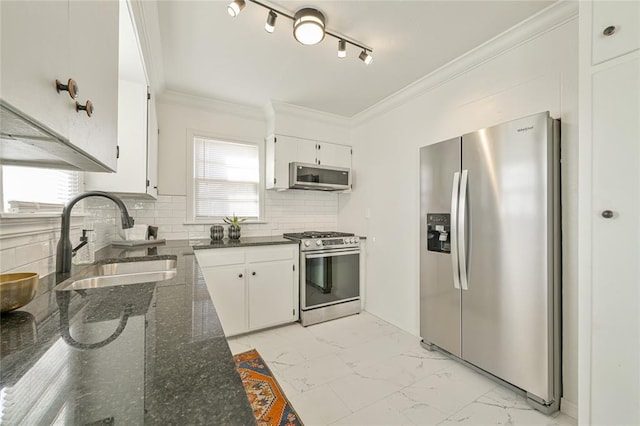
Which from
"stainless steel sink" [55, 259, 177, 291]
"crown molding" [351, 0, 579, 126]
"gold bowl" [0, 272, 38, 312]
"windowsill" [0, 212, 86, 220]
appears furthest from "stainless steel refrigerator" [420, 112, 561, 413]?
"windowsill" [0, 212, 86, 220]

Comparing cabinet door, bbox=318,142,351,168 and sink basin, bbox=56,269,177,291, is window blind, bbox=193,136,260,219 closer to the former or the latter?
cabinet door, bbox=318,142,351,168

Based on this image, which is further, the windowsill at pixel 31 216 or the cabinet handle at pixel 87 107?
the windowsill at pixel 31 216

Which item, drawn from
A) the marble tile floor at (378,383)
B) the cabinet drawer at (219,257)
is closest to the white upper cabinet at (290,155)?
the cabinet drawer at (219,257)

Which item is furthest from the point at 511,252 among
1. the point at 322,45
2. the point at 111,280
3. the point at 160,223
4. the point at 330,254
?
the point at 160,223

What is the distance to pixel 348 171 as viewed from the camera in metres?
3.56

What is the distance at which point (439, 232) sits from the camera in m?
2.28

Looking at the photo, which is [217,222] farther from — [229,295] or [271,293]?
[271,293]

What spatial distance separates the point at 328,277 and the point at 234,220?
4.30 feet

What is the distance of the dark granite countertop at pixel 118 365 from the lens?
1.24 feet

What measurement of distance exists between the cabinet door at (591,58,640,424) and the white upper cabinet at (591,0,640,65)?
0.07 m

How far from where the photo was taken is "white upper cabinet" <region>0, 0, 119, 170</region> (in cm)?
43

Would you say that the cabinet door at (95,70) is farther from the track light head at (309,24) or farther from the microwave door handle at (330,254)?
the microwave door handle at (330,254)

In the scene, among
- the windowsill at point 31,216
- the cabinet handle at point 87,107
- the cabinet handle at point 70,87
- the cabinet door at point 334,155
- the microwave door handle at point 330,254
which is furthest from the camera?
the cabinet door at point 334,155

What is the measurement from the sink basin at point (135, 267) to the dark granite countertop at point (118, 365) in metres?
0.79
